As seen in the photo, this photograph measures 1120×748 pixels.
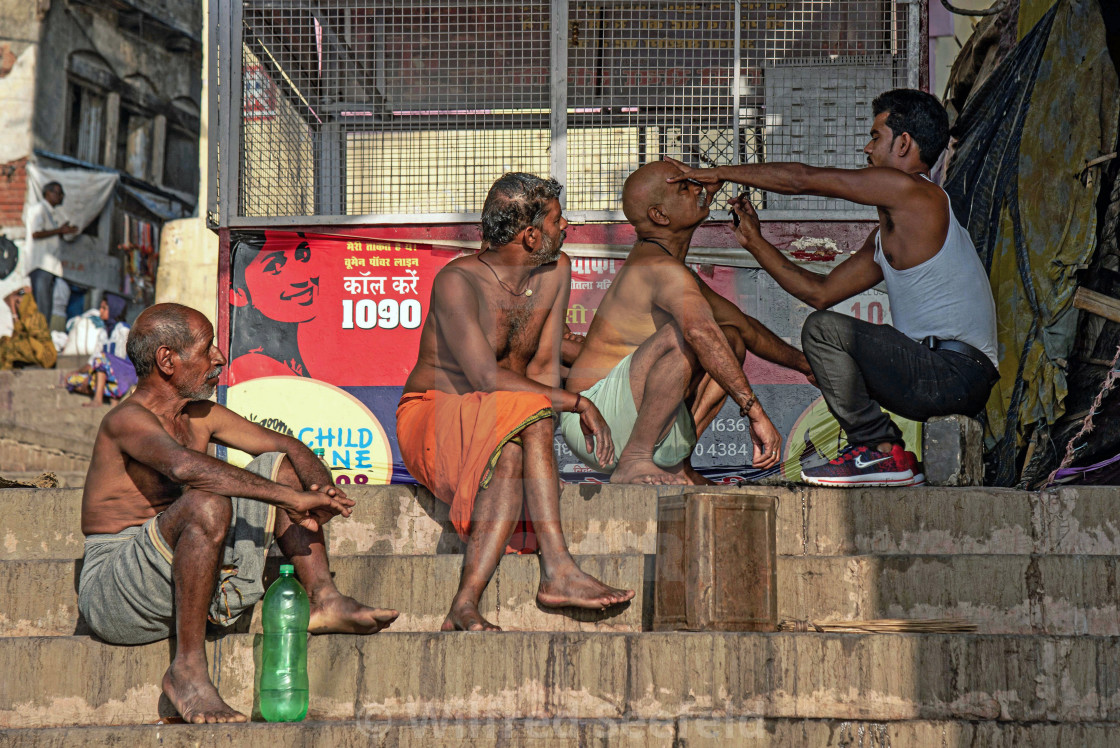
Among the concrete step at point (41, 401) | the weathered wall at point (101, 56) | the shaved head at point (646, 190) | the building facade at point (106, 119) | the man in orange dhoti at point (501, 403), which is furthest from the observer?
the weathered wall at point (101, 56)

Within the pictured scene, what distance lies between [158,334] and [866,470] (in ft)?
8.92

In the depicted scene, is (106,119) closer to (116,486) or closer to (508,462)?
(116,486)

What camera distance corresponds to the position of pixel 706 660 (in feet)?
10.9

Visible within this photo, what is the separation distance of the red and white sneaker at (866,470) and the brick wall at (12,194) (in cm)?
1699

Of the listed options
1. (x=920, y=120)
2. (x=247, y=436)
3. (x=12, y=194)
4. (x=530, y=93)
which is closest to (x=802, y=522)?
(x=920, y=120)

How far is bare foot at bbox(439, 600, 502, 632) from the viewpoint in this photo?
3.61m

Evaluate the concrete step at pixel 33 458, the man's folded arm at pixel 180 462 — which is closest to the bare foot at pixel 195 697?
the man's folded arm at pixel 180 462

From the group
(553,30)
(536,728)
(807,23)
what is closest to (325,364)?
(553,30)

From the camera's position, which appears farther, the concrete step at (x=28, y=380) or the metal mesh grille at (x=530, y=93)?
the concrete step at (x=28, y=380)

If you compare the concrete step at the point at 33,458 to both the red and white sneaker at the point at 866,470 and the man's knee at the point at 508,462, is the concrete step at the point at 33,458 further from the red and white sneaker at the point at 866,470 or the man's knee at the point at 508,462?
the red and white sneaker at the point at 866,470

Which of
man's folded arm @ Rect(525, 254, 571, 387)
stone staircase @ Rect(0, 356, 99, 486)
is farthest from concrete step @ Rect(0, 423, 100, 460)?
man's folded arm @ Rect(525, 254, 571, 387)

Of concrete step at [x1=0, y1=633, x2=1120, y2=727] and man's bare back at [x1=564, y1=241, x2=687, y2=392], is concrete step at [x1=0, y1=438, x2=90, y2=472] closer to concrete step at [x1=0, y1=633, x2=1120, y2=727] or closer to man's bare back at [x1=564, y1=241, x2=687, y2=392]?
man's bare back at [x1=564, y1=241, x2=687, y2=392]

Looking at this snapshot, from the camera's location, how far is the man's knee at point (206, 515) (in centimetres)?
346

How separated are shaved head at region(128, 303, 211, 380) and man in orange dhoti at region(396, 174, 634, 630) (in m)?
0.89
